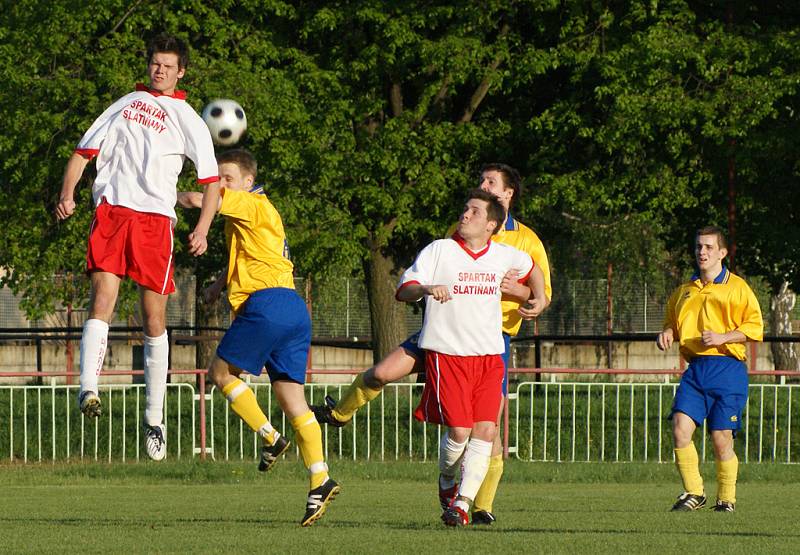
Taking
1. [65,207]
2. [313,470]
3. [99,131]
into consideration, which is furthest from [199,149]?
[313,470]

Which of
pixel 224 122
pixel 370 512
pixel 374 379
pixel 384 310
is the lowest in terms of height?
pixel 370 512

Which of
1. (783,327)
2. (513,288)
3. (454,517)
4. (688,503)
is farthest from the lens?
(783,327)

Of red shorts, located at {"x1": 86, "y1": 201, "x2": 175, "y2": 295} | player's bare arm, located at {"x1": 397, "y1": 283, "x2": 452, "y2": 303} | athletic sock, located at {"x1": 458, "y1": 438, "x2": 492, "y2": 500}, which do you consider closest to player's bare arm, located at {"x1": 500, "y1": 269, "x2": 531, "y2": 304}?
player's bare arm, located at {"x1": 397, "y1": 283, "x2": 452, "y2": 303}

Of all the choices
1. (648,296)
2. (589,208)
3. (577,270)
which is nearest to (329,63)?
(589,208)

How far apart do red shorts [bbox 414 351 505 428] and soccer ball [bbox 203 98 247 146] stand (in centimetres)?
255

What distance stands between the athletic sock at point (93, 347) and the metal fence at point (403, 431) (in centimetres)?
902

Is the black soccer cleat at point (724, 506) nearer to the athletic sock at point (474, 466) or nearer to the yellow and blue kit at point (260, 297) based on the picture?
the athletic sock at point (474, 466)

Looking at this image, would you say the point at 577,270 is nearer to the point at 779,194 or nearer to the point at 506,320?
the point at 779,194

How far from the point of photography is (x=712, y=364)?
11.5 m

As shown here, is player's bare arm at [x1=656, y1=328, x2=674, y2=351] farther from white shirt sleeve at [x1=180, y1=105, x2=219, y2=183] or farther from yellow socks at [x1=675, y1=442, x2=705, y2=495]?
white shirt sleeve at [x1=180, y1=105, x2=219, y2=183]

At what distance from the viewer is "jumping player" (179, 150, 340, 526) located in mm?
9508

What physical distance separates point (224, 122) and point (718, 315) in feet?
13.1

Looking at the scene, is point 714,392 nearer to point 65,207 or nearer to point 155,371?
point 155,371

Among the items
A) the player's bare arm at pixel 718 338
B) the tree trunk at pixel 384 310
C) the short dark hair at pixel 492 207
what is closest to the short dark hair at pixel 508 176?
the short dark hair at pixel 492 207
